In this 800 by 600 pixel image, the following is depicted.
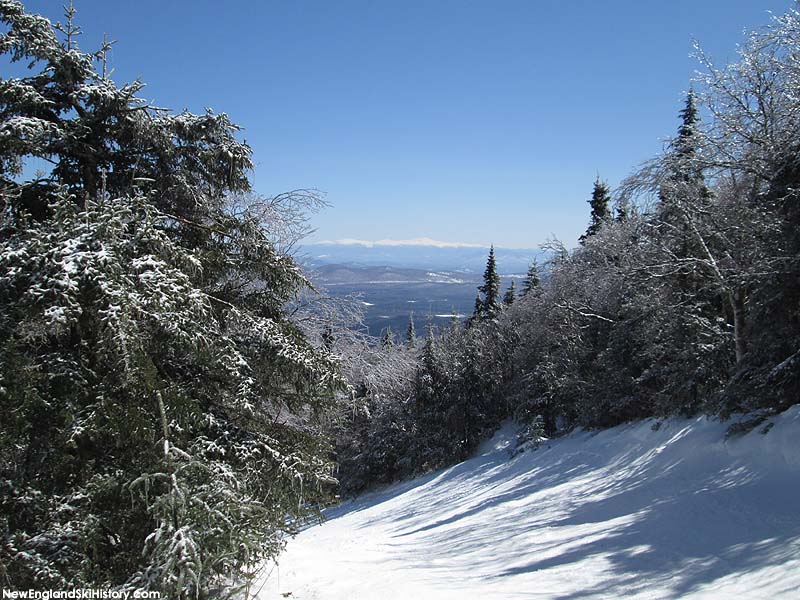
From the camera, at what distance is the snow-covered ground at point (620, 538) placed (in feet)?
16.7

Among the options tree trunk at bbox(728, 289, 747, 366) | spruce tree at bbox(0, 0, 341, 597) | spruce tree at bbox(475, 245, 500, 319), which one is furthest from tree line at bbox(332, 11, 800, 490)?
spruce tree at bbox(475, 245, 500, 319)

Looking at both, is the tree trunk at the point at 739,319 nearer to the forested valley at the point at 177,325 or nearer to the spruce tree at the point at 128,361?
the forested valley at the point at 177,325

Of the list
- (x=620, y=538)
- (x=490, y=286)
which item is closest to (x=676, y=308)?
(x=620, y=538)

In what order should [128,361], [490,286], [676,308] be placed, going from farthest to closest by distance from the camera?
[490,286], [676,308], [128,361]

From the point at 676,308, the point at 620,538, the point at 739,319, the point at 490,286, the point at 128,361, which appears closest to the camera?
the point at 128,361

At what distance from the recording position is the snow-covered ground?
16.7 ft

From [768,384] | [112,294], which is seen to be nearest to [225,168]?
[112,294]

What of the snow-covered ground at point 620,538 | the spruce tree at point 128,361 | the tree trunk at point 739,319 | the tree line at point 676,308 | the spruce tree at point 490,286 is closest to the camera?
the spruce tree at point 128,361

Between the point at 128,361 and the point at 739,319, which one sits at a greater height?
the point at 128,361

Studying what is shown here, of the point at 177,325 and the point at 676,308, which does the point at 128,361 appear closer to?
the point at 177,325

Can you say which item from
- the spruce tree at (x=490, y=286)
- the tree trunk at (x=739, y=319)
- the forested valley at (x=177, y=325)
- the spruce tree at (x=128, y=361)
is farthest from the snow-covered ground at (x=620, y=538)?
the spruce tree at (x=490, y=286)

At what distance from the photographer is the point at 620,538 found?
6.58m

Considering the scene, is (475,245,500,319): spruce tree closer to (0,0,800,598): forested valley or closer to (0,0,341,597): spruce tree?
(0,0,800,598): forested valley

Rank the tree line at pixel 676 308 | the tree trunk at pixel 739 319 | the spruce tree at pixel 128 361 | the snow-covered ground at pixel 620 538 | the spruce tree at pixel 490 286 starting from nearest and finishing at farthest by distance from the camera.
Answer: the spruce tree at pixel 128 361 → the snow-covered ground at pixel 620 538 → the tree line at pixel 676 308 → the tree trunk at pixel 739 319 → the spruce tree at pixel 490 286
